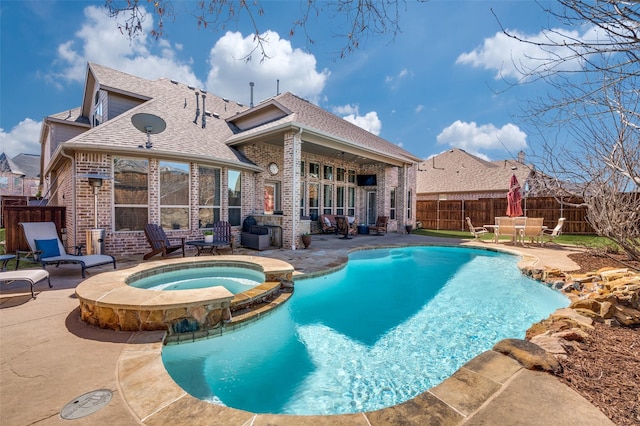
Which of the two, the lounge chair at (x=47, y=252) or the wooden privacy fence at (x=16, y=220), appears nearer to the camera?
the lounge chair at (x=47, y=252)

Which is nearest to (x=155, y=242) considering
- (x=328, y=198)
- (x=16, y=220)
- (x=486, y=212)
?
(x=16, y=220)

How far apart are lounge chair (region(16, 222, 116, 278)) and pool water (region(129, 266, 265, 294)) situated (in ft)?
5.63

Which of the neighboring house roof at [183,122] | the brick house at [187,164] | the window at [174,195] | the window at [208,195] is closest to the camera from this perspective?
the brick house at [187,164]

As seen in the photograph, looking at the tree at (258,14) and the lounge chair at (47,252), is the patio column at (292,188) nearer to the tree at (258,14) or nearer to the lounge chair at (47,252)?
the lounge chair at (47,252)

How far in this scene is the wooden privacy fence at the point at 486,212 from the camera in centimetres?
1598

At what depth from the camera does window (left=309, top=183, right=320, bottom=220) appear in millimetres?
15039

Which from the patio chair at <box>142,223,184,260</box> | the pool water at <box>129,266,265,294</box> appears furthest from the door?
the pool water at <box>129,266,265,294</box>

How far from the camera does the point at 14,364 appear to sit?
2.59m

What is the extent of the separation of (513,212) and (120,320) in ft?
48.0

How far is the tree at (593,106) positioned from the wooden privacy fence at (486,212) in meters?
13.3

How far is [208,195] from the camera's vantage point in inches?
401

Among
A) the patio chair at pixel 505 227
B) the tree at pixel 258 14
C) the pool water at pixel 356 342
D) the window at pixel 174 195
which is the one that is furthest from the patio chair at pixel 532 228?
the window at pixel 174 195

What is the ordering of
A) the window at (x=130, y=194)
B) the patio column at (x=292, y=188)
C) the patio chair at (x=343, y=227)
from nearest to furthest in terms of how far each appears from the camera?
1. the window at (x=130, y=194)
2. the patio column at (x=292, y=188)
3. the patio chair at (x=343, y=227)

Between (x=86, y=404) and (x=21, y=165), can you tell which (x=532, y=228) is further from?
(x=21, y=165)
